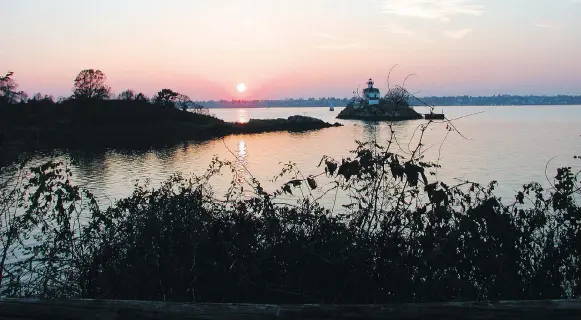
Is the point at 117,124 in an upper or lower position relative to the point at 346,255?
lower

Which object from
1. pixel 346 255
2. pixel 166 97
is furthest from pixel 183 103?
pixel 346 255

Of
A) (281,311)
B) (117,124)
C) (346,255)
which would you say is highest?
(281,311)

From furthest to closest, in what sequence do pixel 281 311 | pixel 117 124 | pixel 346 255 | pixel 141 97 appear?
1. pixel 141 97
2. pixel 117 124
3. pixel 346 255
4. pixel 281 311

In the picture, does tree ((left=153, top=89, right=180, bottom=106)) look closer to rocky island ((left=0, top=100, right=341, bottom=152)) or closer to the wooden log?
rocky island ((left=0, top=100, right=341, bottom=152))

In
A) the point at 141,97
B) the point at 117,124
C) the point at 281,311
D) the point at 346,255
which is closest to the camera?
the point at 281,311

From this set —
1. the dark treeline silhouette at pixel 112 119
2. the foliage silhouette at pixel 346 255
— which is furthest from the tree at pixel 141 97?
the foliage silhouette at pixel 346 255

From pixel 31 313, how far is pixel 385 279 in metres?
4.40

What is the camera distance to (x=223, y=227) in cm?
653

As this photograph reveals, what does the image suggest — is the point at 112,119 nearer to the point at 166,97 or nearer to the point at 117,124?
the point at 117,124

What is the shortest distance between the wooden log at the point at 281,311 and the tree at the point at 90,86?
97.4m

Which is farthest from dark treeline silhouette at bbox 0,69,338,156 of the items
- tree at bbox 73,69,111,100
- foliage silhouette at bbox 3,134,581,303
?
foliage silhouette at bbox 3,134,581,303

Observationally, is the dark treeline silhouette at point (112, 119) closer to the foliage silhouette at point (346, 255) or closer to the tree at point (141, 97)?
the tree at point (141, 97)

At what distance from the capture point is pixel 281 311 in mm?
2016

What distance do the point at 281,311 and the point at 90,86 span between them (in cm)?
10301
